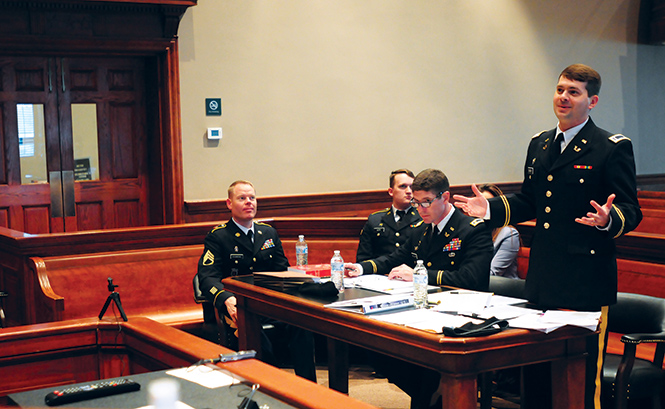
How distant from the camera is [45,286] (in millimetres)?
4219

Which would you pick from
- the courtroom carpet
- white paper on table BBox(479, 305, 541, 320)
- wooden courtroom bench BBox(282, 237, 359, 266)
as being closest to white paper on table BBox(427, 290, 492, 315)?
white paper on table BBox(479, 305, 541, 320)

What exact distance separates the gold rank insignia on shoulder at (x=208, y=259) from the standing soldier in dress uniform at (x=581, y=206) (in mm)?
1997

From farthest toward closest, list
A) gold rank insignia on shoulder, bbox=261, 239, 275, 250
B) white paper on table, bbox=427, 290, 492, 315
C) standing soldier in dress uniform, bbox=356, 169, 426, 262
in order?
standing soldier in dress uniform, bbox=356, 169, 426, 262, gold rank insignia on shoulder, bbox=261, 239, 275, 250, white paper on table, bbox=427, 290, 492, 315

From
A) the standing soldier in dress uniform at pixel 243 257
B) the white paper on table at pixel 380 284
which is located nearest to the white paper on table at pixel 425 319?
the white paper on table at pixel 380 284

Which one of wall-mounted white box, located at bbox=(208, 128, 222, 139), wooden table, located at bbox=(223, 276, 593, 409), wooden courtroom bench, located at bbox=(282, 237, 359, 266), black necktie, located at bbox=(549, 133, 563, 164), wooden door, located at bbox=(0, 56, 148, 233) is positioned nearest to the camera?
wooden table, located at bbox=(223, 276, 593, 409)

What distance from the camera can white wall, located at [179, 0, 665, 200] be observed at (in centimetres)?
654

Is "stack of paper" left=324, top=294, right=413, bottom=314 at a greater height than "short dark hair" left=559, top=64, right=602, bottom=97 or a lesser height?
lesser

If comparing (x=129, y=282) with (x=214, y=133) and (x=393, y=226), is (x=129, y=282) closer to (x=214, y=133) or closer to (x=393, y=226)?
(x=393, y=226)

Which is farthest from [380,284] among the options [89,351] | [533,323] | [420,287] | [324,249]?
[324,249]

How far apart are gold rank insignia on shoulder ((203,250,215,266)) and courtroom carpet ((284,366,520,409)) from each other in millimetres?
1015

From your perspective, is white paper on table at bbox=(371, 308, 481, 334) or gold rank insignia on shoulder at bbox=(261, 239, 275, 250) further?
gold rank insignia on shoulder at bbox=(261, 239, 275, 250)

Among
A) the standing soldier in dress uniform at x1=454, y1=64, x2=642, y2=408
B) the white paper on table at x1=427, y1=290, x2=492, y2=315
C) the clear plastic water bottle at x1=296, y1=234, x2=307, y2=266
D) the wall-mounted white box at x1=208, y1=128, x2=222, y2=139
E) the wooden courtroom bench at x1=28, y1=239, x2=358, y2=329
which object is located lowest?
the wooden courtroom bench at x1=28, y1=239, x2=358, y2=329

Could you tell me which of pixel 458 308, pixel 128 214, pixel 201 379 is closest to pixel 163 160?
pixel 128 214

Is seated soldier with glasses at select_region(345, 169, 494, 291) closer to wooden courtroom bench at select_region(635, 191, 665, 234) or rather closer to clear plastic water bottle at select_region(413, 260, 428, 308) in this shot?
clear plastic water bottle at select_region(413, 260, 428, 308)
